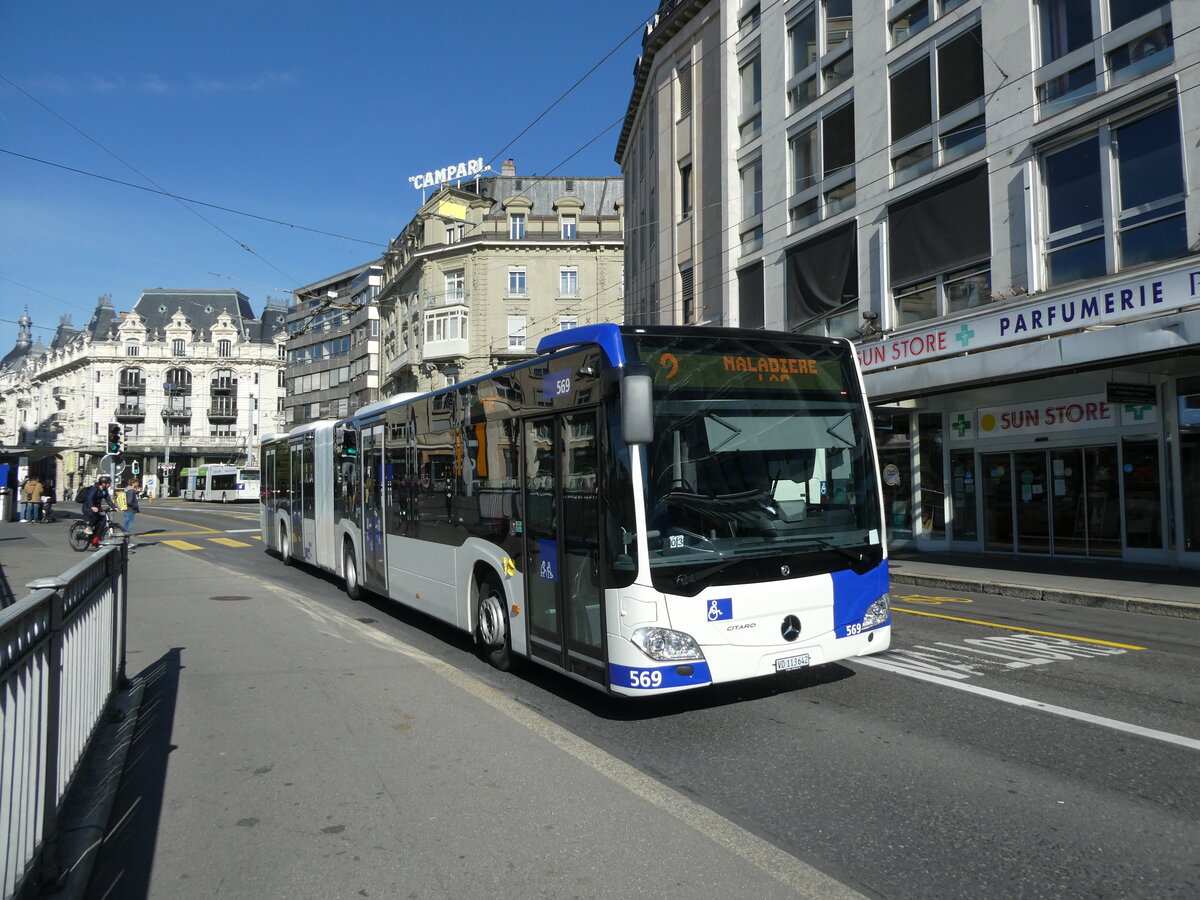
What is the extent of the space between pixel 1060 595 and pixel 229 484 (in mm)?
62980

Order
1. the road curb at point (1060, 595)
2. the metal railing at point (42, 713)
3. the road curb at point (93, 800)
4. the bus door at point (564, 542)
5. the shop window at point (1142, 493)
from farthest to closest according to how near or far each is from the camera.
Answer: the shop window at point (1142, 493)
the road curb at point (1060, 595)
the bus door at point (564, 542)
the road curb at point (93, 800)
the metal railing at point (42, 713)

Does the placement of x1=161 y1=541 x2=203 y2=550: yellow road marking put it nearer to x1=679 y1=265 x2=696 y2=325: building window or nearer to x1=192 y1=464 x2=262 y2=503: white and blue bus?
x1=679 y1=265 x2=696 y2=325: building window

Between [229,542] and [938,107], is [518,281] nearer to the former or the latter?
[229,542]

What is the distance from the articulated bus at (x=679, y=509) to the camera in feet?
18.5

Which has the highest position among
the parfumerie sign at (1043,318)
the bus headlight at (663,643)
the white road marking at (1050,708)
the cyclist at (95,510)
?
the parfumerie sign at (1043,318)

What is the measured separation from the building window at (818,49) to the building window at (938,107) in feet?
7.02

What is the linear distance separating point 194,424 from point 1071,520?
9744cm

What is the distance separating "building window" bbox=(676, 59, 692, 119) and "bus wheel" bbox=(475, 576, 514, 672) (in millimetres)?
23653

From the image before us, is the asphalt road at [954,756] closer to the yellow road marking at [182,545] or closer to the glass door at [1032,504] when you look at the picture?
the glass door at [1032,504]

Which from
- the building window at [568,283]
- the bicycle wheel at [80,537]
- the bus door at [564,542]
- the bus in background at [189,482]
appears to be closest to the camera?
the bus door at [564,542]

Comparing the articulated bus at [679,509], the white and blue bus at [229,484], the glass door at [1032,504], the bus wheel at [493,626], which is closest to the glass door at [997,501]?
the glass door at [1032,504]

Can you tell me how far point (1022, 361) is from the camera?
14.5m

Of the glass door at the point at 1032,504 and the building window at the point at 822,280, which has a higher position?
the building window at the point at 822,280

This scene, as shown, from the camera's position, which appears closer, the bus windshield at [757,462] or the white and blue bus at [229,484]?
the bus windshield at [757,462]
